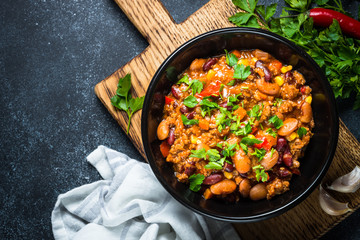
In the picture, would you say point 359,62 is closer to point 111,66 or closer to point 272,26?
point 272,26

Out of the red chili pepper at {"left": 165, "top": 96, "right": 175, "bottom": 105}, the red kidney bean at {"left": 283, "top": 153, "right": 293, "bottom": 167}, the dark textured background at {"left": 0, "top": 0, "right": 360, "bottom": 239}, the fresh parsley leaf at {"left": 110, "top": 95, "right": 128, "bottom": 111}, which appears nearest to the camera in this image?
the red kidney bean at {"left": 283, "top": 153, "right": 293, "bottom": 167}

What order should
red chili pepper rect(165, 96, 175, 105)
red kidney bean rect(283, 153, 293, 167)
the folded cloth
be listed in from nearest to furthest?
red kidney bean rect(283, 153, 293, 167)
red chili pepper rect(165, 96, 175, 105)
the folded cloth

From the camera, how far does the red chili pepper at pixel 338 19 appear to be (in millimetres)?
3781

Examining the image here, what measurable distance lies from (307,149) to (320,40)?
3.55ft

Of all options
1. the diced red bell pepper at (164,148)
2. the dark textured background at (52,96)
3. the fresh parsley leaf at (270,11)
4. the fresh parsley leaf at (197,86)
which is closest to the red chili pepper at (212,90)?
the fresh parsley leaf at (197,86)

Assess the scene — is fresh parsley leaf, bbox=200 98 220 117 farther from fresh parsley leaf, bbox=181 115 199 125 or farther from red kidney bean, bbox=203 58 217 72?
red kidney bean, bbox=203 58 217 72

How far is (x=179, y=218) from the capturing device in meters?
3.65

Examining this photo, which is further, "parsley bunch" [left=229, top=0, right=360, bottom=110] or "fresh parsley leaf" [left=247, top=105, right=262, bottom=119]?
"parsley bunch" [left=229, top=0, right=360, bottom=110]

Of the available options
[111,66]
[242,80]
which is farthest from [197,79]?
[111,66]

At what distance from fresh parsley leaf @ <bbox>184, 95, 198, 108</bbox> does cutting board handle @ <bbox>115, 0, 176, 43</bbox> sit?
38.6 inches

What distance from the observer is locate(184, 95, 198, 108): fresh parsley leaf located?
313cm

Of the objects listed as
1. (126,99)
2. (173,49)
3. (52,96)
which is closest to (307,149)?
(173,49)

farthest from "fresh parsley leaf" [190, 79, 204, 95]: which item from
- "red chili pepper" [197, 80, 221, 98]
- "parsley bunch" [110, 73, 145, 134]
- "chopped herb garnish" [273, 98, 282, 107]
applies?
"parsley bunch" [110, 73, 145, 134]

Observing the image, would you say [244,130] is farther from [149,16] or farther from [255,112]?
[149,16]
